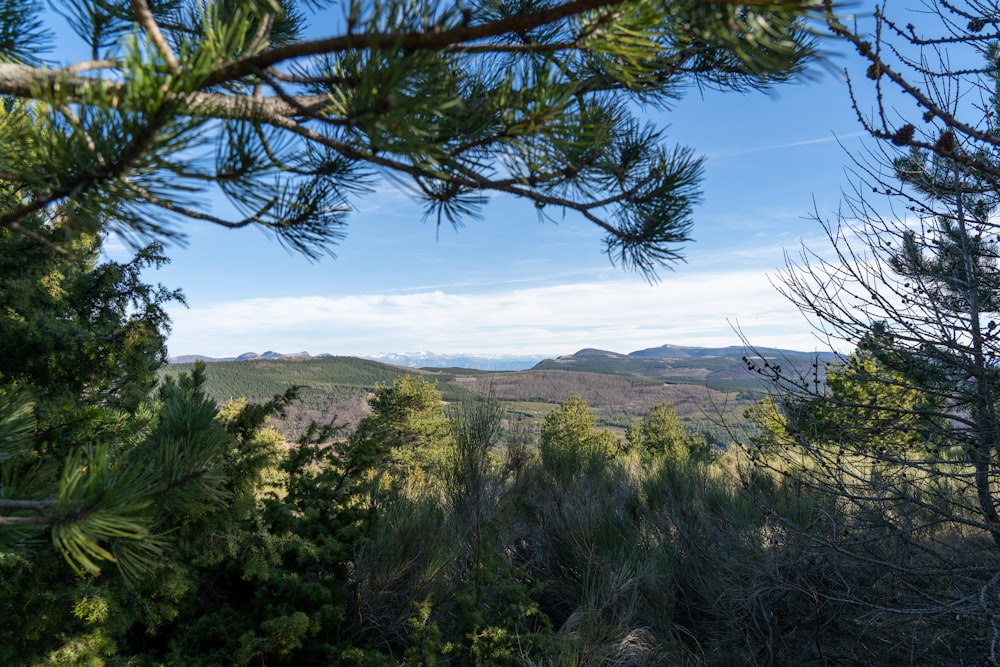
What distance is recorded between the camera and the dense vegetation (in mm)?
1104

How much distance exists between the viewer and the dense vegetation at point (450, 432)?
110 centimetres

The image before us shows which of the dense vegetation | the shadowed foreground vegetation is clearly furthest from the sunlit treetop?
the shadowed foreground vegetation

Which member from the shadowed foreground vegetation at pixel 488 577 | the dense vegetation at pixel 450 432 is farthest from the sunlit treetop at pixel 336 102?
the shadowed foreground vegetation at pixel 488 577

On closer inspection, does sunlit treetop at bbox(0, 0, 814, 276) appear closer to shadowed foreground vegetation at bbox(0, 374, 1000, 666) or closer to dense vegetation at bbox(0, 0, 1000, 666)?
dense vegetation at bbox(0, 0, 1000, 666)

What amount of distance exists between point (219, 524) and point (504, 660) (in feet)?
5.59

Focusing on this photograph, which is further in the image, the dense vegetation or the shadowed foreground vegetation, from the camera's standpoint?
the shadowed foreground vegetation

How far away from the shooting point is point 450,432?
13.2 feet

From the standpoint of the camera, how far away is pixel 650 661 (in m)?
3.27

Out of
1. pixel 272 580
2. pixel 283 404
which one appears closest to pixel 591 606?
pixel 272 580

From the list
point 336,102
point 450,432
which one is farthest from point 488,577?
point 336,102

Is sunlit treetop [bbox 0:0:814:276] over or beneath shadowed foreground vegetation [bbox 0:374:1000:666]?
over

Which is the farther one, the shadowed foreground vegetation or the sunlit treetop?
the shadowed foreground vegetation

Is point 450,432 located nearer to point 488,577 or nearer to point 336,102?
point 488,577

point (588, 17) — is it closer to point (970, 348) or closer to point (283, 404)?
point (970, 348)
